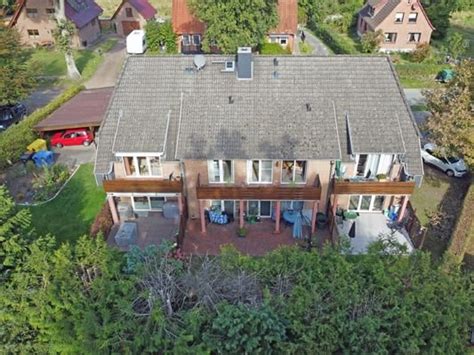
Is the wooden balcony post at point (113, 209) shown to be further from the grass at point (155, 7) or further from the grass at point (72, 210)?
the grass at point (155, 7)

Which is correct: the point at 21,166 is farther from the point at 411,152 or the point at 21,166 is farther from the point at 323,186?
the point at 411,152

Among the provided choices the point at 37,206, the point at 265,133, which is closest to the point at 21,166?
the point at 37,206

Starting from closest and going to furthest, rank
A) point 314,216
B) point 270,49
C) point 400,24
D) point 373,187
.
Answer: point 373,187 < point 314,216 < point 270,49 < point 400,24

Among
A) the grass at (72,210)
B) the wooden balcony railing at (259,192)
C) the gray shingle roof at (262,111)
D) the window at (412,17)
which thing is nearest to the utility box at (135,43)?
the grass at (72,210)

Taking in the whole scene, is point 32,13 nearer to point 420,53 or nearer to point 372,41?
point 372,41

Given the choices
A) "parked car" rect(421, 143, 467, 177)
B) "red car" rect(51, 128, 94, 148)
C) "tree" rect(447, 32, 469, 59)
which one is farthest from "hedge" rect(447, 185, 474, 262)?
"tree" rect(447, 32, 469, 59)

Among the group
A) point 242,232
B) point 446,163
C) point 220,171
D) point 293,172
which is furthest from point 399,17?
point 242,232
